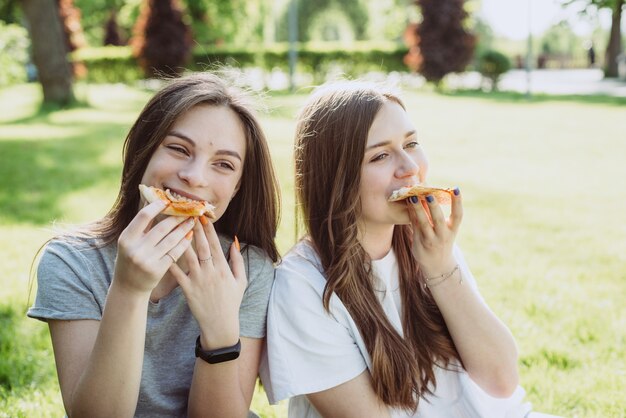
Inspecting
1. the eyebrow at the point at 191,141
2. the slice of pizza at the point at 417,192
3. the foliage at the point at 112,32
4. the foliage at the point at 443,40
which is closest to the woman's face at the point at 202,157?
the eyebrow at the point at 191,141

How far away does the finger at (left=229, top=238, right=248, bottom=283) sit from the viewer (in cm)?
242

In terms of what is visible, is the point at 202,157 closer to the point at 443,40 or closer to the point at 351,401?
the point at 351,401

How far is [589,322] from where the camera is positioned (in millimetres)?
4527

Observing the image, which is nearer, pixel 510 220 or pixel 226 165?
pixel 226 165

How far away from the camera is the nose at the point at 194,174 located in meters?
2.39

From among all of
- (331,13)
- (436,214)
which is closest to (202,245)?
(436,214)

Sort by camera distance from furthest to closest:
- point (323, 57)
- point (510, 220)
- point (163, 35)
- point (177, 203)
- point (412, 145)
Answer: point (323, 57), point (163, 35), point (510, 220), point (412, 145), point (177, 203)

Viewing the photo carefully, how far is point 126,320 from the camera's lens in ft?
6.85

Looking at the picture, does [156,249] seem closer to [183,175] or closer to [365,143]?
[183,175]

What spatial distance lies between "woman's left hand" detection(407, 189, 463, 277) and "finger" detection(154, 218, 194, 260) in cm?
83

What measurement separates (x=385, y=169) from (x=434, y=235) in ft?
1.02

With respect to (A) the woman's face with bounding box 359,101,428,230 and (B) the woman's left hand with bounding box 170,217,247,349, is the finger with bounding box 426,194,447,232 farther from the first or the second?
(B) the woman's left hand with bounding box 170,217,247,349

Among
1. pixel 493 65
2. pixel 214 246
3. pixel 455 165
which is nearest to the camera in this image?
pixel 214 246

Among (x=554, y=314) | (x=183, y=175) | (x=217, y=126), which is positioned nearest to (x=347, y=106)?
(x=217, y=126)
